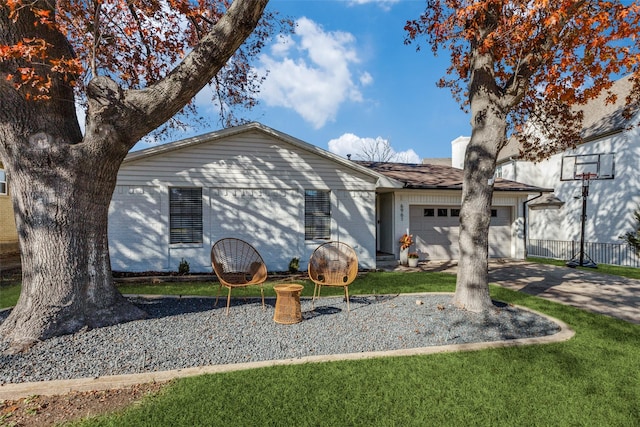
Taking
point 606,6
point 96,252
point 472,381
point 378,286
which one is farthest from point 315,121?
point 472,381

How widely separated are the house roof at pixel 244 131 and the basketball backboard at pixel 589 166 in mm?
8344

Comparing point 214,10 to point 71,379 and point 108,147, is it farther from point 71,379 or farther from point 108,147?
point 71,379

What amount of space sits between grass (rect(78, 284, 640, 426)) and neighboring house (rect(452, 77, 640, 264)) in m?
11.0

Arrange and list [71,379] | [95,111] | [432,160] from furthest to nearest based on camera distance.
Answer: [432,160] < [95,111] < [71,379]

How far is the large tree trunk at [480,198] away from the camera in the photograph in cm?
532

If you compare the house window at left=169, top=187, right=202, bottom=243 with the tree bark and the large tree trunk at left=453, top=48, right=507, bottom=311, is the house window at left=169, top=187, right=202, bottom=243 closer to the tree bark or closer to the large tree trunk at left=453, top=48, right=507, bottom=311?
the tree bark

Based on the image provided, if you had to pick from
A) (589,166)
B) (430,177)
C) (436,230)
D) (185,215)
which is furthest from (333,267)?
(589,166)

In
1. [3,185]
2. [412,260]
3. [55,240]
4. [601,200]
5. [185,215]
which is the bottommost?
[412,260]

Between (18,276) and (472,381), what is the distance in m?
11.5

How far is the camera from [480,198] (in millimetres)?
5324

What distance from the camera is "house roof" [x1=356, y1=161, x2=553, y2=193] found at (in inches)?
475

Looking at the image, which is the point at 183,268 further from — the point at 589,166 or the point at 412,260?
the point at 589,166

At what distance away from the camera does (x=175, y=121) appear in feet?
32.5

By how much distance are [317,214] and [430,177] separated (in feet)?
17.8
